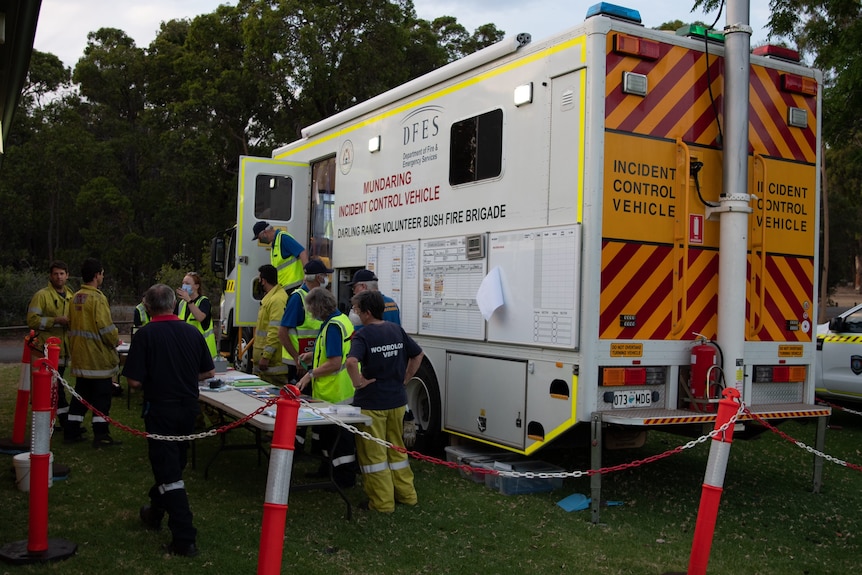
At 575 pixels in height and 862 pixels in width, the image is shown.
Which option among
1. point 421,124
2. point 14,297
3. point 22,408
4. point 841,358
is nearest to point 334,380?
point 421,124

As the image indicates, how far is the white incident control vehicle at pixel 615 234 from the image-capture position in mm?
5816

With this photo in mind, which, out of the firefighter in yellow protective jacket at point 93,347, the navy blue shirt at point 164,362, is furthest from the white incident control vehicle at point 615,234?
the firefighter in yellow protective jacket at point 93,347

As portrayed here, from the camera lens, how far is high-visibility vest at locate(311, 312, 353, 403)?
20.4 feet

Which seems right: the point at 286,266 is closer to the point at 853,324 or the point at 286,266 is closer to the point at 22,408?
the point at 22,408

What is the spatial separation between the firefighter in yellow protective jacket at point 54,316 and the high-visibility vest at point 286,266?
2091mm

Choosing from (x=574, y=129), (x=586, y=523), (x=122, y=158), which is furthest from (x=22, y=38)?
(x=122, y=158)

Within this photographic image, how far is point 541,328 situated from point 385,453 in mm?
1424

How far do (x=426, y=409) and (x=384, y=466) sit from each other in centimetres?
185

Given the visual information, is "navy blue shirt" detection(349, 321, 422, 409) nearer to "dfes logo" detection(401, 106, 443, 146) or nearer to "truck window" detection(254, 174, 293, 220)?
"dfes logo" detection(401, 106, 443, 146)

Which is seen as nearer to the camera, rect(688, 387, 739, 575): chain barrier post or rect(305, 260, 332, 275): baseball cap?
rect(688, 387, 739, 575): chain barrier post

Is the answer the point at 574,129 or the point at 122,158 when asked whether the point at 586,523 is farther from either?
the point at 122,158

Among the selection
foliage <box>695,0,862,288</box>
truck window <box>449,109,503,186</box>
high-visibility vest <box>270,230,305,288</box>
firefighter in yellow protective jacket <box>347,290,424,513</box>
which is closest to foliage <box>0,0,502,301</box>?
foliage <box>695,0,862,288</box>

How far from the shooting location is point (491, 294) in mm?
6469

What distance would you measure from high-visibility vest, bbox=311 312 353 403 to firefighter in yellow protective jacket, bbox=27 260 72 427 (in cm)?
302
